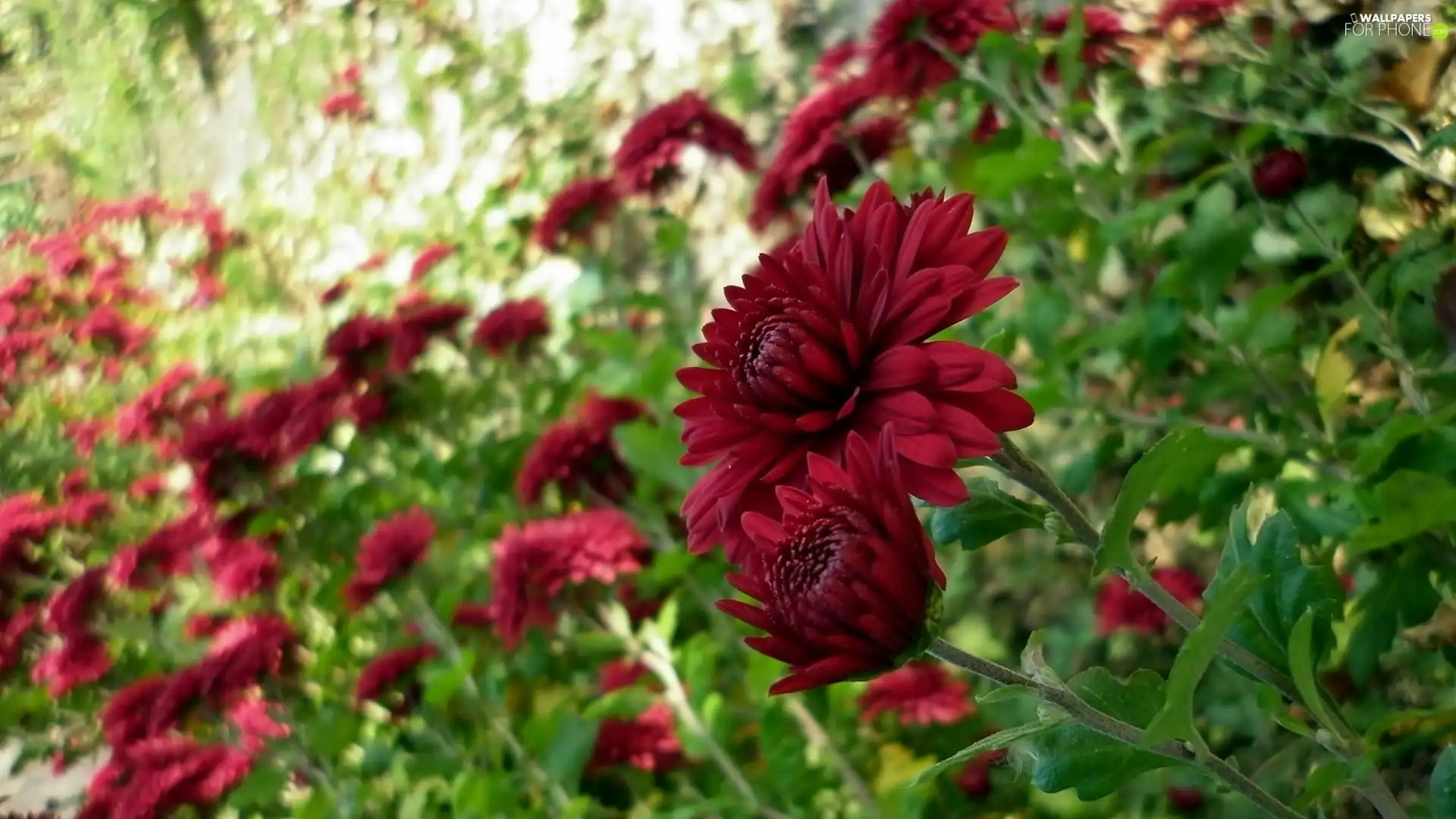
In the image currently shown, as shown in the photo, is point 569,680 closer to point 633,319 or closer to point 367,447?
point 367,447

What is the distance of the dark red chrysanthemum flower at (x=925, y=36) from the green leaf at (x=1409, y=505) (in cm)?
64

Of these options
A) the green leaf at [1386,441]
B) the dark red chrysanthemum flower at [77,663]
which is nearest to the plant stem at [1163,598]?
the green leaf at [1386,441]

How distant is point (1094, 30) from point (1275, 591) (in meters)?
0.76

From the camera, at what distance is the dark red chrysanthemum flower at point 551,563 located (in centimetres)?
93

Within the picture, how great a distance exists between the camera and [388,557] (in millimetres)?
1094

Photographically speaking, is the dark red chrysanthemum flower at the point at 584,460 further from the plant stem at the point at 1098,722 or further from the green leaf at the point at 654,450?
the plant stem at the point at 1098,722

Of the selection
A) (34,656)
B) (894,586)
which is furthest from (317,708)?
(894,586)

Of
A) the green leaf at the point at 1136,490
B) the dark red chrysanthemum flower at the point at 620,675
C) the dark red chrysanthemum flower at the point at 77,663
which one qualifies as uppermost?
the green leaf at the point at 1136,490

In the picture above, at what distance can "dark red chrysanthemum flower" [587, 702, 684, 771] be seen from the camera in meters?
0.98

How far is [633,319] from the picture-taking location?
64.2 inches

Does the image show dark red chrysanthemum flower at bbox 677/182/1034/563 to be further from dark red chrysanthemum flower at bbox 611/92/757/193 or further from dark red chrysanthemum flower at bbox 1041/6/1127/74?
dark red chrysanthemum flower at bbox 611/92/757/193

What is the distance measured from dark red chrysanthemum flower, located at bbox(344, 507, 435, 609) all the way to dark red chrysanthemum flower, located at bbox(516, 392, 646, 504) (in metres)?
0.15

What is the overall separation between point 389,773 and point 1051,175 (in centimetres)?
102

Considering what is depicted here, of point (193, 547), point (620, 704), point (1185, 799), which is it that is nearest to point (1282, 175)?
point (1185, 799)
